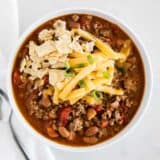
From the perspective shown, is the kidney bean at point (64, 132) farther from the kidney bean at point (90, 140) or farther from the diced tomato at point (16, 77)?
the diced tomato at point (16, 77)

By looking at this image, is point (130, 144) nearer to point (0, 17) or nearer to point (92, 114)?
point (92, 114)

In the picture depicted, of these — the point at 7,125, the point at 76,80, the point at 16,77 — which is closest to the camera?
the point at 76,80

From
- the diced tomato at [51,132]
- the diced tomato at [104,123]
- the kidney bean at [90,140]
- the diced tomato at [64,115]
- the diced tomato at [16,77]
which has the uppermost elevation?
the diced tomato at [16,77]

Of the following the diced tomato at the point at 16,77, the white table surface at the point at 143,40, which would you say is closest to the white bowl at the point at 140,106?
the diced tomato at the point at 16,77

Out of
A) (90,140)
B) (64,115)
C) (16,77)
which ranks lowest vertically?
(90,140)

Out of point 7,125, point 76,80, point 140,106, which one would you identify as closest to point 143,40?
point 140,106

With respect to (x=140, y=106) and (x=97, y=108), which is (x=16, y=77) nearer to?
(x=97, y=108)

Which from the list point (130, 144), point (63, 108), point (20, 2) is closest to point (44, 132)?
point (63, 108)
